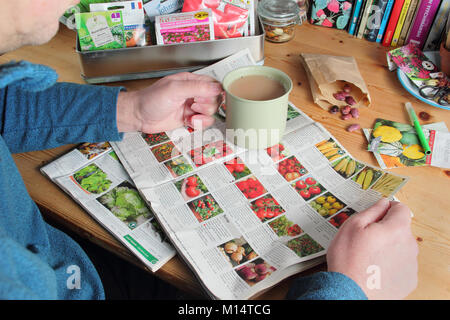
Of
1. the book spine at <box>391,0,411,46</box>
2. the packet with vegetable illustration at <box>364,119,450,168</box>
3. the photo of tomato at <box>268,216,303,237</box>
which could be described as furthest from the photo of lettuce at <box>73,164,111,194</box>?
the book spine at <box>391,0,411,46</box>

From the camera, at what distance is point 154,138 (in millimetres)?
914

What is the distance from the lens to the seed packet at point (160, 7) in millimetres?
1035

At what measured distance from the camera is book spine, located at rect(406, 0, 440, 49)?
1063mm

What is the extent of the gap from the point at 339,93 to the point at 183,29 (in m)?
0.43

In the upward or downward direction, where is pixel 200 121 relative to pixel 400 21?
downward

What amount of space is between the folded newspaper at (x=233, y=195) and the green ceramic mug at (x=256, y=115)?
0.09 feet

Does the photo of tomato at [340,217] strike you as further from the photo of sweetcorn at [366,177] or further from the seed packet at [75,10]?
the seed packet at [75,10]

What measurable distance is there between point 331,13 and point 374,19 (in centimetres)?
13

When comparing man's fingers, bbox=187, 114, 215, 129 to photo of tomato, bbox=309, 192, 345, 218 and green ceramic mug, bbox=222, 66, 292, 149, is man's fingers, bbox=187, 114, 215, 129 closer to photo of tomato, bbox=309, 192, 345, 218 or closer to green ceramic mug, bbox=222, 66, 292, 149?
green ceramic mug, bbox=222, 66, 292, 149

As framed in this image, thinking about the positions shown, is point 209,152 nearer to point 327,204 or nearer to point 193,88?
point 193,88

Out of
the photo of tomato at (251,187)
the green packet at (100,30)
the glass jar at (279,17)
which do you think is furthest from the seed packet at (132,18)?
the photo of tomato at (251,187)

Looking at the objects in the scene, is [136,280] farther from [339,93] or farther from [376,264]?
[339,93]

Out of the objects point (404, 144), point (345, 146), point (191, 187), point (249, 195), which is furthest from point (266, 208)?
point (404, 144)
